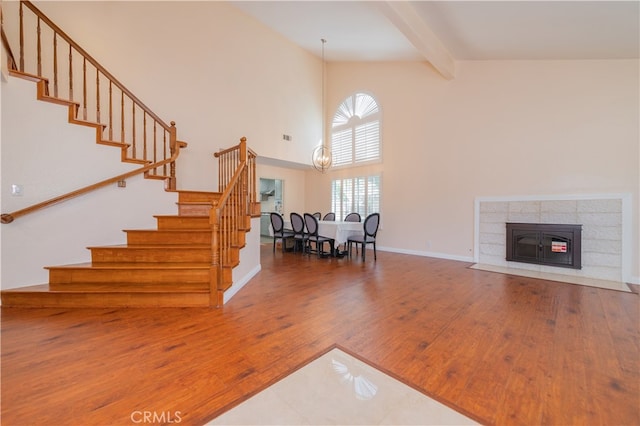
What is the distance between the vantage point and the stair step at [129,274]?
9.30 feet

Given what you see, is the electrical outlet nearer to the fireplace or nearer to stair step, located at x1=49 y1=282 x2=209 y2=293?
stair step, located at x1=49 y1=282 x2=209 y2=293

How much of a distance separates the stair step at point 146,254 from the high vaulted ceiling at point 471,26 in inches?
150

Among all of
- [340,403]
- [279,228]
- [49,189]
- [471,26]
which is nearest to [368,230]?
[279,228]

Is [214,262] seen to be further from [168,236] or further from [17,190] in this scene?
[17,190]

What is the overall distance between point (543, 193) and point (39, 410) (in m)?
6.22

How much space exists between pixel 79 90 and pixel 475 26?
602 cm

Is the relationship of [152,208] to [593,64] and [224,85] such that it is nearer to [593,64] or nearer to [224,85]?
[224,85]

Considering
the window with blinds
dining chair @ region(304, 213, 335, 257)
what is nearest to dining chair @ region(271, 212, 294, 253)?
dining chair @ region(304, 213, 335, 257)

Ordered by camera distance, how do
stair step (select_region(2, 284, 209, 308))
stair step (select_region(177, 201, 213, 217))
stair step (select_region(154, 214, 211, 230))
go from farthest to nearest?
stair step (select_region(177, 201, 213, 217)) < stair step (select_region(154, 214, 211, 230)) < stair step (select_region(2, 284, 209, 308))

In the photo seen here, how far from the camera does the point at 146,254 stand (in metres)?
3.07

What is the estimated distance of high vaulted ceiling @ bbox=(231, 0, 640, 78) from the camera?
3008 mm

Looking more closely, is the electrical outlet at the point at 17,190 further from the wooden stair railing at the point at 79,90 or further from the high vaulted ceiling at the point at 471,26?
the high vaulted ceiling at the point at 471,26

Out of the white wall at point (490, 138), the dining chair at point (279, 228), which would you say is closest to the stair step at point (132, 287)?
the dining chair at point (279, 228)

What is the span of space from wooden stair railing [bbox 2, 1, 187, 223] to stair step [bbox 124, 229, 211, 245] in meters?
0.73
